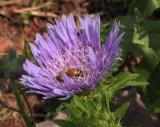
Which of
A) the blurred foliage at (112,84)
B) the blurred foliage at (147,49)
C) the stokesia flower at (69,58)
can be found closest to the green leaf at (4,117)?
the blurred foliage at (112,84)

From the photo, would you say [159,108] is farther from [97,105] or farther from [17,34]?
[17,34]

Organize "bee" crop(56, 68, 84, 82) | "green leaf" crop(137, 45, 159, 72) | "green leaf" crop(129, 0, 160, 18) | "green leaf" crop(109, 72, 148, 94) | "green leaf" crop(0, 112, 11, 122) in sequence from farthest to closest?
1. "green leaf" crop(0, 112, 11, 122)
2. "green leaf" crop(129, 0, 160, 18)
3. "green leaf" crop(137, 45, 159, 72)
4. "bee" crop(56, 68, 84, 82)
5. "green leaf" crop(109, 72, 148, 94)

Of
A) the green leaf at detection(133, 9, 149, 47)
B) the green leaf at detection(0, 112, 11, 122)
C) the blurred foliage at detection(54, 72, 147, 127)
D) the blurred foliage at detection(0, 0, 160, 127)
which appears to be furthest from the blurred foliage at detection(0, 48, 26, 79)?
the green leaf at detection(133, 9, 149, 47)

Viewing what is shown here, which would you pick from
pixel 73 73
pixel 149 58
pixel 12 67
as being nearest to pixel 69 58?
pixel 73 73

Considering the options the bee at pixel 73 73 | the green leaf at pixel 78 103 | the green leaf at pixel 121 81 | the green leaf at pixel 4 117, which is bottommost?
the green leaf at pixel 4 117

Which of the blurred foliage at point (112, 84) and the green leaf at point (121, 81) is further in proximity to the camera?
the green leaf at point (121, 81)

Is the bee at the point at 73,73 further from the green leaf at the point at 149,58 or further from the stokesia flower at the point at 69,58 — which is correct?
the green leaf at the point at 149,58

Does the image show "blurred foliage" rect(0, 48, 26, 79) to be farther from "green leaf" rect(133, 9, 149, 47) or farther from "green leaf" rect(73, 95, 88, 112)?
"green leaf" rect(133, 9, 149, 47)

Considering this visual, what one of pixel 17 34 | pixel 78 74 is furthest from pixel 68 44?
pixel 17 34
